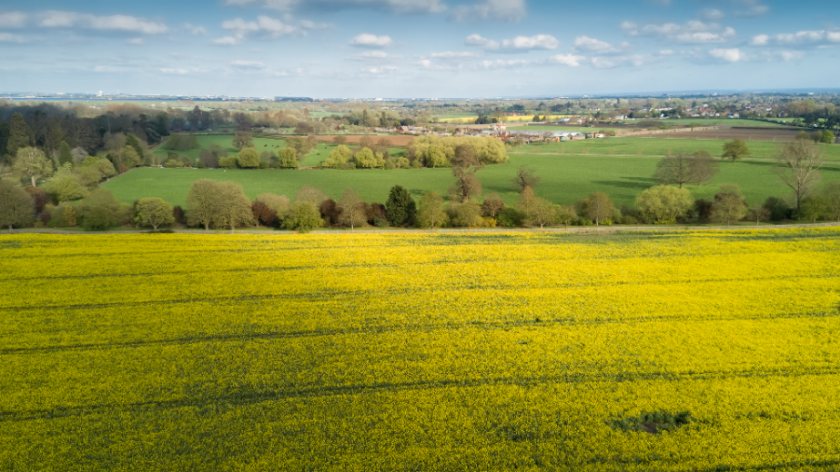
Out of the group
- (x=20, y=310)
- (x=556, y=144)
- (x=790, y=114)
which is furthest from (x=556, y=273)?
(x=790, y=114)

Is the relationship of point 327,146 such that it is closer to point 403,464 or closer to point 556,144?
point 556,144

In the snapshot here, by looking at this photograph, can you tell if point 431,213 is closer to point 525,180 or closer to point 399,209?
point 399,209

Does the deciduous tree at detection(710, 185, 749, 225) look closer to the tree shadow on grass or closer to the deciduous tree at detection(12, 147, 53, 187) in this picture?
the tree shadow on grass

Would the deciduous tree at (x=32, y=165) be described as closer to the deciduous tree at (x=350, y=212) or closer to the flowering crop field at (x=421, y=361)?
the flowering crop field at (x=421, y=361)

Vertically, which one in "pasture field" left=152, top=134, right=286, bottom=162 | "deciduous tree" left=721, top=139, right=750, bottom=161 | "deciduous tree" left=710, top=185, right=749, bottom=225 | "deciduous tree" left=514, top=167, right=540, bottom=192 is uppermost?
"pasture field" left=152, top=134, right=286, bottom=162

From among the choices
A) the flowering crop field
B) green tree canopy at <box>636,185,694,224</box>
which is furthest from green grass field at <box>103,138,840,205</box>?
the flowering crop field

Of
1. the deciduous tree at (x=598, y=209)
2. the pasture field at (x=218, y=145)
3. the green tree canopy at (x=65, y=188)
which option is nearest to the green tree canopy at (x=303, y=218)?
the deciduous tree at (x=598, y=209)

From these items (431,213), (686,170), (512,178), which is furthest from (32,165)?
(686,170)
